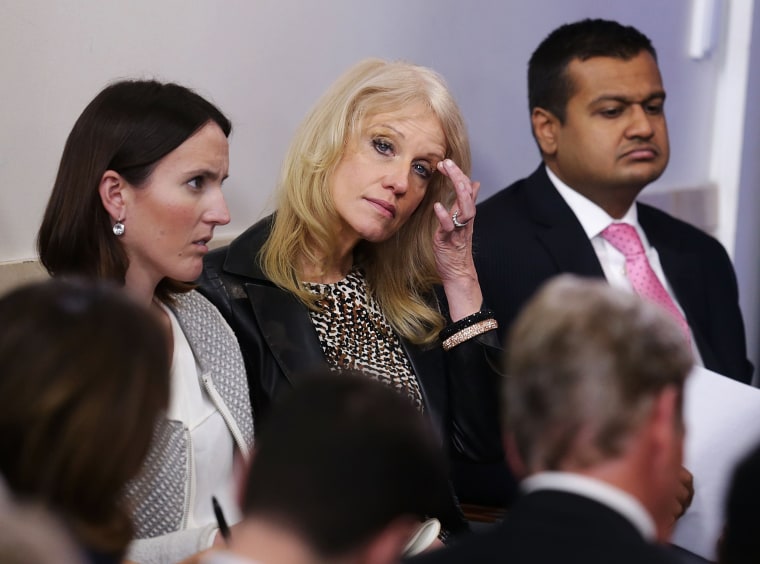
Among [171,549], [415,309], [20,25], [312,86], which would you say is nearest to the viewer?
[171,549]

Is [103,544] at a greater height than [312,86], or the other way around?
[312,86]

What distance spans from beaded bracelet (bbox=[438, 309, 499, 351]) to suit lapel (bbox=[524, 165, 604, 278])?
561 millimetres

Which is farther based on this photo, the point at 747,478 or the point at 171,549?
the point at 171,549

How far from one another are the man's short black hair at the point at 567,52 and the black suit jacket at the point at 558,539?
2215mm

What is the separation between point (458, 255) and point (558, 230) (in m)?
0.61

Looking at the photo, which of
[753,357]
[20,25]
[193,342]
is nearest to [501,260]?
[193,342]

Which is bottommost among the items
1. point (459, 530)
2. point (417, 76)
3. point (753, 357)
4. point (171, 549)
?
point (753, 357)

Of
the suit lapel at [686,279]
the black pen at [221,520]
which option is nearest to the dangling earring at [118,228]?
the black pen at [221,520]

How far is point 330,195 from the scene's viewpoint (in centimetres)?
254

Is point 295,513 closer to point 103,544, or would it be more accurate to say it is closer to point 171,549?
point 103,544

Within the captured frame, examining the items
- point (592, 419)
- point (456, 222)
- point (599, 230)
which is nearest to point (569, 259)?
point (599, 230)

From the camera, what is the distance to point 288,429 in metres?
1.15

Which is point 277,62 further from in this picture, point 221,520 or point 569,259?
point 221,520

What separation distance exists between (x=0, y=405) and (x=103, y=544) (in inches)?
7.9
